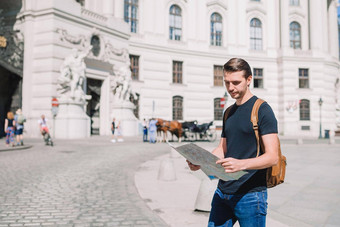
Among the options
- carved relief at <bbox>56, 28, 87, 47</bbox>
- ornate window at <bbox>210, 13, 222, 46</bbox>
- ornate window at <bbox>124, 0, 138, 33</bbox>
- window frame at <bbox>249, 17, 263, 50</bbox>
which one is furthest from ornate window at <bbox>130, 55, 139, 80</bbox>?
window frame at <bbox>249, 17, 263, 50</bbox>

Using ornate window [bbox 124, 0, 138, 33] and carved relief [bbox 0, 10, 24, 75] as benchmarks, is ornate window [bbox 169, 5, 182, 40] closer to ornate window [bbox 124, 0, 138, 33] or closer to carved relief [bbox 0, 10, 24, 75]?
ornate window [bbox 124, 0, 138, 33]

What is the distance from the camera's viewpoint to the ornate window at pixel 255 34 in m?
40.1

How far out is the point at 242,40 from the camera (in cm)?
3912

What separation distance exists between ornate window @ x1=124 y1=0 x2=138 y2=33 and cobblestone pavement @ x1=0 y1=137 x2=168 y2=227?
24.5m

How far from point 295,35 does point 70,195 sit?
41546 millimetres

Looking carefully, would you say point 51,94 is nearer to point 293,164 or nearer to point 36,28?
point 36,28

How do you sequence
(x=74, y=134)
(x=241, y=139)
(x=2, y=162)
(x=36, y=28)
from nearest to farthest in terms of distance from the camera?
(x=241, y=139) < (x=2, y=162) < (x=74, y=134) < (x=36, y=28)

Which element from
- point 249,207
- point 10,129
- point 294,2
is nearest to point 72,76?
point 10,129

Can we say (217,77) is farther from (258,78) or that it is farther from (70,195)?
(70,195)

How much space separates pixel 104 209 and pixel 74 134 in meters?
18.0

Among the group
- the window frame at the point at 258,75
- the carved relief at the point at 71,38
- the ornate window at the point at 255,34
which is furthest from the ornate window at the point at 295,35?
the carved relief at the point at 71,38

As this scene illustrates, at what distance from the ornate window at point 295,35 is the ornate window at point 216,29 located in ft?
33.0

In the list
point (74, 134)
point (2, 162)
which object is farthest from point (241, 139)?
point (74, 134)

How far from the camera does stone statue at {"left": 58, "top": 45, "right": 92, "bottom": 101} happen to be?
896 inches
